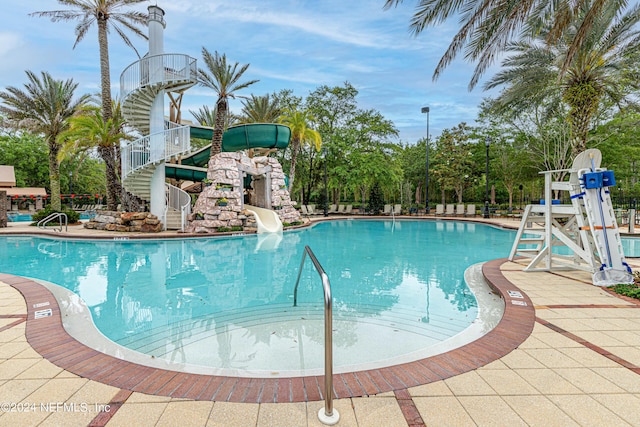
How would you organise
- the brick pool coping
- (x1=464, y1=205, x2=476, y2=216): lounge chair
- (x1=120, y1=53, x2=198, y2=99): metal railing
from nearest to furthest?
the brick pool coping → (x1=120, y1=53, x2=198, y2=99): metal railing → (x1=464, y1=205, x2=476, y2=216): lounge chair

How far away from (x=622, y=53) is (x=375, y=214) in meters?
16.8

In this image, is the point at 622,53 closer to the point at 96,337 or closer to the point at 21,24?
the point at 96,337

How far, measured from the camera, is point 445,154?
2916 cm

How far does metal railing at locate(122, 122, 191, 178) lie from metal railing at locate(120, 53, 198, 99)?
195 centimetres

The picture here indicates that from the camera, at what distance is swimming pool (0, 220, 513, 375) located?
11.4 feet

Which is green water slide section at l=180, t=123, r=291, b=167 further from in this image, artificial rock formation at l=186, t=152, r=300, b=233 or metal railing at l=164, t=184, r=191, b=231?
metal railing at l=164, t=184, r=191, b=231

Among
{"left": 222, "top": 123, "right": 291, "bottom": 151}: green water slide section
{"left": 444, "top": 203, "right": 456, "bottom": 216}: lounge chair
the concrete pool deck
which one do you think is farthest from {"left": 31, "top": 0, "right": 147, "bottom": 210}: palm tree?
{"left": 444, "top": 203, "right": 456, "bottom": 216}: lounge chair

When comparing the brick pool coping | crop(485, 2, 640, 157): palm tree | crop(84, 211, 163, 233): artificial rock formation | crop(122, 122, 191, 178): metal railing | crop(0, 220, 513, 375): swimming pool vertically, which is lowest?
crop(0, 220, 513, 375): swimming pool

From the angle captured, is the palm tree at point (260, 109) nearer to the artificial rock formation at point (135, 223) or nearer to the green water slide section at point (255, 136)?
the green water slide section at point (255, 136)

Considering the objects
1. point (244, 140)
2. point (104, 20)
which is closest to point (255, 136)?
point (244, 140)

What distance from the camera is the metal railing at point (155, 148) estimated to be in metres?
13.4

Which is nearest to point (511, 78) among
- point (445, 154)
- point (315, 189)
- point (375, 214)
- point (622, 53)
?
point (622, 53)

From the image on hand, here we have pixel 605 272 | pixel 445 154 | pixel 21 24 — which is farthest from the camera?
pixel 445 154

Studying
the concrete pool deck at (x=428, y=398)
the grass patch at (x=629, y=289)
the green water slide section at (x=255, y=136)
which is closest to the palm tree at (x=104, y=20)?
the green water slide section at (x=255, y=136)
